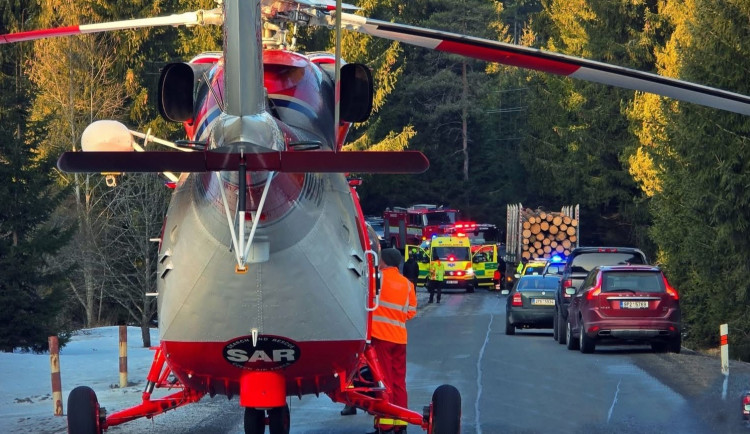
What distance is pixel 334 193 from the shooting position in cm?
1062

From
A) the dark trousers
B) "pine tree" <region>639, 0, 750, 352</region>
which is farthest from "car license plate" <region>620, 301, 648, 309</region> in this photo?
the dark trousers

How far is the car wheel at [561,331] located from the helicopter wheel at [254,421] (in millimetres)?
18883

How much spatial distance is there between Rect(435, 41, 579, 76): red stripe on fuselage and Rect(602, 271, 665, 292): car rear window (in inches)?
718

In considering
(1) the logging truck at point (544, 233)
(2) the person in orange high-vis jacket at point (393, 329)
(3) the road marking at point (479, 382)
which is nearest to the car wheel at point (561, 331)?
(3) the road marking at point (479, 382)

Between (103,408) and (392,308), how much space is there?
10.7 ft

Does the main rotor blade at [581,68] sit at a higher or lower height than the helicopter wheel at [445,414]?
higher

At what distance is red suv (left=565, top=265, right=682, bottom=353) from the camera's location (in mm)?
26922

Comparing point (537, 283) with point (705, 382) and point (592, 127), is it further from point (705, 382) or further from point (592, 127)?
point (592, 127)

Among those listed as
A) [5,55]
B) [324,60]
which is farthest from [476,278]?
[324,60]

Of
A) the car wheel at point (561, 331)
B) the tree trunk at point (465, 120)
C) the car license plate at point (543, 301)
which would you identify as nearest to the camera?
the car wheel at point (561, 331)

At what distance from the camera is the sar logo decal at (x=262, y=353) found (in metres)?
10.2

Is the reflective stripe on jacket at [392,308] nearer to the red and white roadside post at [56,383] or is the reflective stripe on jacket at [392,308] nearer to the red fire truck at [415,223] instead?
the red and white roadside post at [56,383]

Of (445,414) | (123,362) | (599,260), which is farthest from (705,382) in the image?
(599,260)

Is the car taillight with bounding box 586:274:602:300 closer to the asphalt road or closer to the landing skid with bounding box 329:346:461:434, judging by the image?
the asphalt road
